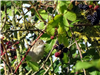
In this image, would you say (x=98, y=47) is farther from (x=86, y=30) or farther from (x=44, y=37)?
(x=44, y=37)

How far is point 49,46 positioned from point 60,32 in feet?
0.78

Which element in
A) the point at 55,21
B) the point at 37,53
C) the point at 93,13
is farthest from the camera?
the point at 37,53

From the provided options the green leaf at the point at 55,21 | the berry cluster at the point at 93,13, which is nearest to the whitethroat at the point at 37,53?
the berry cluster at the point at 93,13

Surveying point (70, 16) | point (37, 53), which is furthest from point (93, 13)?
point (37, 53)

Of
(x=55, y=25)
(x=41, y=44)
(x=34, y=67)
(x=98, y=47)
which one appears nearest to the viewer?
(x=55, y=25)

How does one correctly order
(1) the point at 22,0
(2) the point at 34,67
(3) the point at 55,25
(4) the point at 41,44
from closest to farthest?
1. (3) the point at 55,25
2. (2) the point at 34,67
3. (1) the point at 22,0
4. (4) the point at 41,44

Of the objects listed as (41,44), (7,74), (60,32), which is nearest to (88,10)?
(60,32)

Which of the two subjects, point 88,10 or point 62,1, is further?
point 88,10

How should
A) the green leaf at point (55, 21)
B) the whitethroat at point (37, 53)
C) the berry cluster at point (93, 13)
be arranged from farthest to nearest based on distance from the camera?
the whitethroat at point (37, 53) → the berry cluster at point (93, 13) → the green leaf at point (55, 21)

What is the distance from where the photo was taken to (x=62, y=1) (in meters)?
1.04

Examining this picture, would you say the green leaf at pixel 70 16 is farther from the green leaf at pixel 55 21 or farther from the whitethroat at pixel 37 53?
the whitethroat at pixel 37 53

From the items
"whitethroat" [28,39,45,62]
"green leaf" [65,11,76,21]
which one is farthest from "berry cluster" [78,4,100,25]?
"whitethroat" [28,39,45,62]

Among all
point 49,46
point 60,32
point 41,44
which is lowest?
point 41,44

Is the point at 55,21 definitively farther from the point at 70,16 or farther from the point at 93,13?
the point at 93,13
